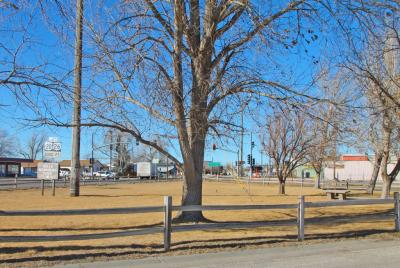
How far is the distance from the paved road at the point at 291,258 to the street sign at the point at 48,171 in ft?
83.4

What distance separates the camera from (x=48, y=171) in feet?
108

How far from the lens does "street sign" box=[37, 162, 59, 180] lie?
108 feet

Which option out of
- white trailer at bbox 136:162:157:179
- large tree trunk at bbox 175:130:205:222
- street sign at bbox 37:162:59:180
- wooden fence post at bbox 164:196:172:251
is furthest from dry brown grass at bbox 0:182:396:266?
white trailer at bbox 136:162:157:179

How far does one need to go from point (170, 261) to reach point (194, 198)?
5327mm

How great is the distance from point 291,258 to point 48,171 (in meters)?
26.9

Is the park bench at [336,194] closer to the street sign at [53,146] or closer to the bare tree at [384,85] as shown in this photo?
the bare tree at [384,85]

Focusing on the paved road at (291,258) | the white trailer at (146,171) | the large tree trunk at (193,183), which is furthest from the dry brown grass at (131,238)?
the white trailer at (146,171)

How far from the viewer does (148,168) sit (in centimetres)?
8606

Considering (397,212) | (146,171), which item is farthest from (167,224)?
(146,171)

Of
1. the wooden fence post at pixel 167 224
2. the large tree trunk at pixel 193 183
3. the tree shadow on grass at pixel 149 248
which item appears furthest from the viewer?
the large tree trunk at pixel 193 183

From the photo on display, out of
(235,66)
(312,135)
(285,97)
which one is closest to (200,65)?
(235,66)

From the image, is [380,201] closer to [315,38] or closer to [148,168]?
[315,38]

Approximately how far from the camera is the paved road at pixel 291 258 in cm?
833

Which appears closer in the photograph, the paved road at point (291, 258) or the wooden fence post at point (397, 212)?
the paved road at point (291, 258)
